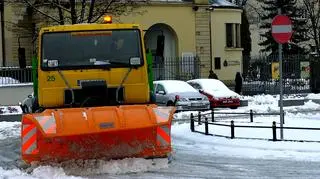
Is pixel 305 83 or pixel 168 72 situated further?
pixel 168 72

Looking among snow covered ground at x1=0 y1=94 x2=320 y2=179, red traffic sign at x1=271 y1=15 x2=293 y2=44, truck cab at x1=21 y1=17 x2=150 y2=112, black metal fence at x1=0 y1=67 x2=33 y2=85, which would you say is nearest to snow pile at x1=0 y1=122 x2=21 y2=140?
snow covered ground at x1=0 y1=94 x2=320 y2=179

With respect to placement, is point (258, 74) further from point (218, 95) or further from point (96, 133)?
point (96, 133)

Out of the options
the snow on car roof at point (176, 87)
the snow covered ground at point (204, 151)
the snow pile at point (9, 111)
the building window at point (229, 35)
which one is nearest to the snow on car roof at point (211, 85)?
the snow on car roof at point (176, 87)

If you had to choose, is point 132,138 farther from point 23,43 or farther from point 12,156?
point 23,43

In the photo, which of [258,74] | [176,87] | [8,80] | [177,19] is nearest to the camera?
[176,87]

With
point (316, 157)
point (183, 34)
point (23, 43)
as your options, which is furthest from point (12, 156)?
point (183, 34)

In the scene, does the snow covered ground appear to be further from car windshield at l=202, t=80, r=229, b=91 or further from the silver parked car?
car windshield at l=202, t=80, r=229, b=91

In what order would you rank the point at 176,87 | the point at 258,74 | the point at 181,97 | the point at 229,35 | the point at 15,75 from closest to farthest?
the point at 181,97 < the point at 176,87 < the point at 15,75 < the point at 258,74 < the point at 229,35

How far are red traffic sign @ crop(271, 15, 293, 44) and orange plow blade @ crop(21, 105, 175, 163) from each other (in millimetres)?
4489

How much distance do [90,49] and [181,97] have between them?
593 inches

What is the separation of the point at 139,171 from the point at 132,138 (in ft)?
2.00

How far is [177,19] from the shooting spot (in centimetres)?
5028

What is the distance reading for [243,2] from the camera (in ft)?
270

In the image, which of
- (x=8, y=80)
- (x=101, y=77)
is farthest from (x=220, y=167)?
(x=8, y=80)
